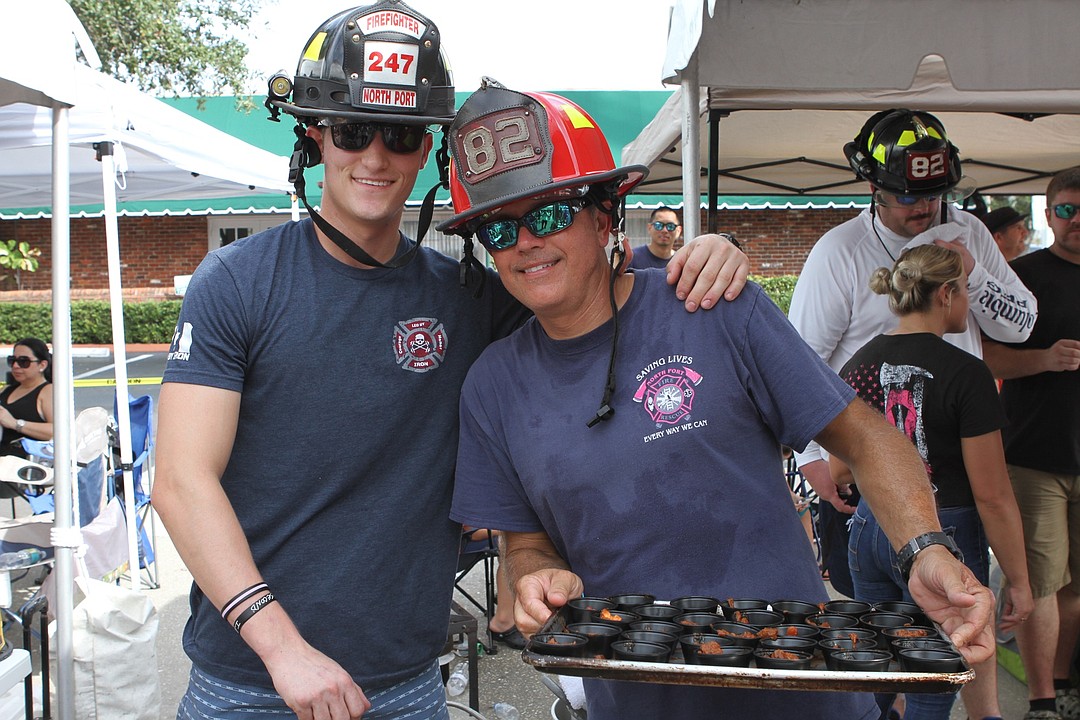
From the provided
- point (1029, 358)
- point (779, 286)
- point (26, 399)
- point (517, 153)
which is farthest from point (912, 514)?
point (779, 286)

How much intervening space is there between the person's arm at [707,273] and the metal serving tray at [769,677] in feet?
2.28

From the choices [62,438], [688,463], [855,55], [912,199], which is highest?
[855,55]

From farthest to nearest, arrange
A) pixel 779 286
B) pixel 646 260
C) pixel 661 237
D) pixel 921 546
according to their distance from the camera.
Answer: pixel 779 286, pixel 661 237, pixel 646 260, pixel 921 546

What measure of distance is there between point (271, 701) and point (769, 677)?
3.61 feet

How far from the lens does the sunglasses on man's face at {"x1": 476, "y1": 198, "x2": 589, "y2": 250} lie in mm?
1850

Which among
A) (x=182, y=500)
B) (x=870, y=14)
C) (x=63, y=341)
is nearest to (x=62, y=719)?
(x=63, y=341)

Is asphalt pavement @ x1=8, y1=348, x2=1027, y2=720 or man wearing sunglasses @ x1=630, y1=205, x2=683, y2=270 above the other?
man wearing sunglasses @ x1=630, y1=205, x2=683, y2=270

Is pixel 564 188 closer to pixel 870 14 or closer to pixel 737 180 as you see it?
pixel 870 14

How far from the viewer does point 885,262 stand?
12.0ft

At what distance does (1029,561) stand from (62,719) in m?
3.89

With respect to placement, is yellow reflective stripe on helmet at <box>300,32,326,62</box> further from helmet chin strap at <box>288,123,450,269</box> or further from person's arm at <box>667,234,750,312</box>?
person's arm at <box>667,234,750,312</box>

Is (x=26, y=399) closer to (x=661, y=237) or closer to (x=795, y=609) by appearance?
(x=661, y=237)

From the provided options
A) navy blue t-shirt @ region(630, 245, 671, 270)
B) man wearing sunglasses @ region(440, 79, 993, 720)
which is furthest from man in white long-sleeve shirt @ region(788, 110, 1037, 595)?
navy blue t-shirt @ region(630, 245, 671, 270)

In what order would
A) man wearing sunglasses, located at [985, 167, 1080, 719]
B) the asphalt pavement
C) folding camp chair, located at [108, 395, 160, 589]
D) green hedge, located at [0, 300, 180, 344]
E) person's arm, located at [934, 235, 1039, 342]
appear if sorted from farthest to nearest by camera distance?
green hedge, located at [0, 300, 180, 344], folding camp chair, located at [108, 395, 160, 589], the asphalt pavement, man wearing sunglasses, located at [985, 167, 1080, 719], person's arm, located at [934, 235, 1039, 342]
